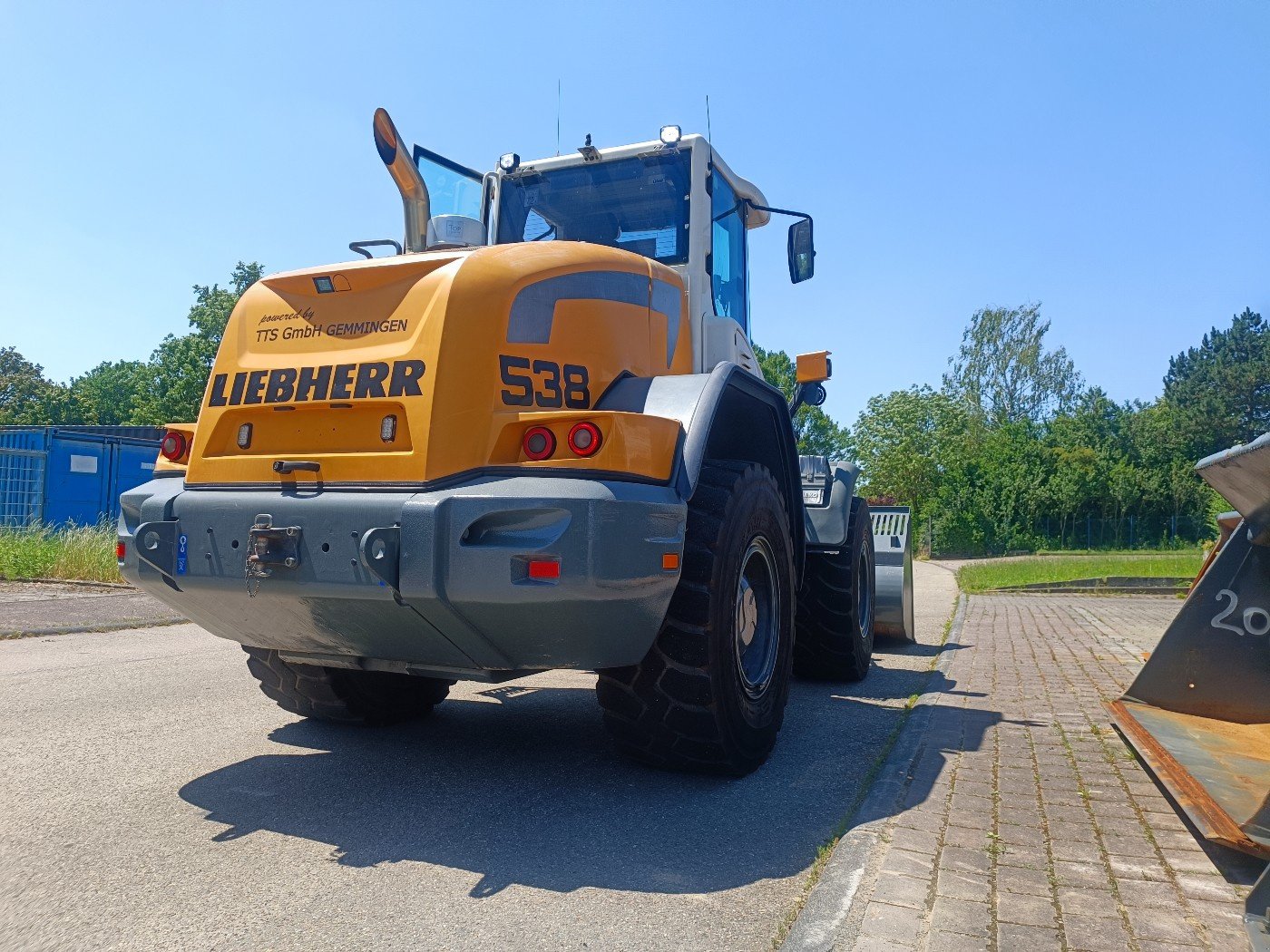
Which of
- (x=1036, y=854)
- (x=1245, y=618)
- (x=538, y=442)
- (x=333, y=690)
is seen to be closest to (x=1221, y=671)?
(x=1245, y=618)

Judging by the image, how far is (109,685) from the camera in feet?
20.1

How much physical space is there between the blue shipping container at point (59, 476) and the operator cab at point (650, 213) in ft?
48.9

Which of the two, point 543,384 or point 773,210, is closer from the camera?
point 543,384

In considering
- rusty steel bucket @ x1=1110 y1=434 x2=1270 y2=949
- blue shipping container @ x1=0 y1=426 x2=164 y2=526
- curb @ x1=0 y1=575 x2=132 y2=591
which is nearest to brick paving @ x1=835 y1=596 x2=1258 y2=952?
rusty steel bucket @ x1=1110 y1=434 x2=1270 y2=949

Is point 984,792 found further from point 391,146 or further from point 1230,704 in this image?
point 391,146

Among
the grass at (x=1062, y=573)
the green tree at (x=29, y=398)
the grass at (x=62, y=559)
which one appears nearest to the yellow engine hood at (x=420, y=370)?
the grass at (x=62, y=559)

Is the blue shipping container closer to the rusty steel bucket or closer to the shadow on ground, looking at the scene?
the shadow on ground

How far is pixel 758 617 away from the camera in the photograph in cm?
461

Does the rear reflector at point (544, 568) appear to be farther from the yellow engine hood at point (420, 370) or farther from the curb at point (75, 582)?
the curb at point (75, 582)

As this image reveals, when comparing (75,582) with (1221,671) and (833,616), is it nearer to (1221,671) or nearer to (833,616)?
(833,616)

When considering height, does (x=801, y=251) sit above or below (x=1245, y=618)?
above

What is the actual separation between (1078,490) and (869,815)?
46875 mm

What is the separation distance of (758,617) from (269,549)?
2199 mm

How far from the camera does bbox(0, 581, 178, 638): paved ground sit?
29.0 feet
